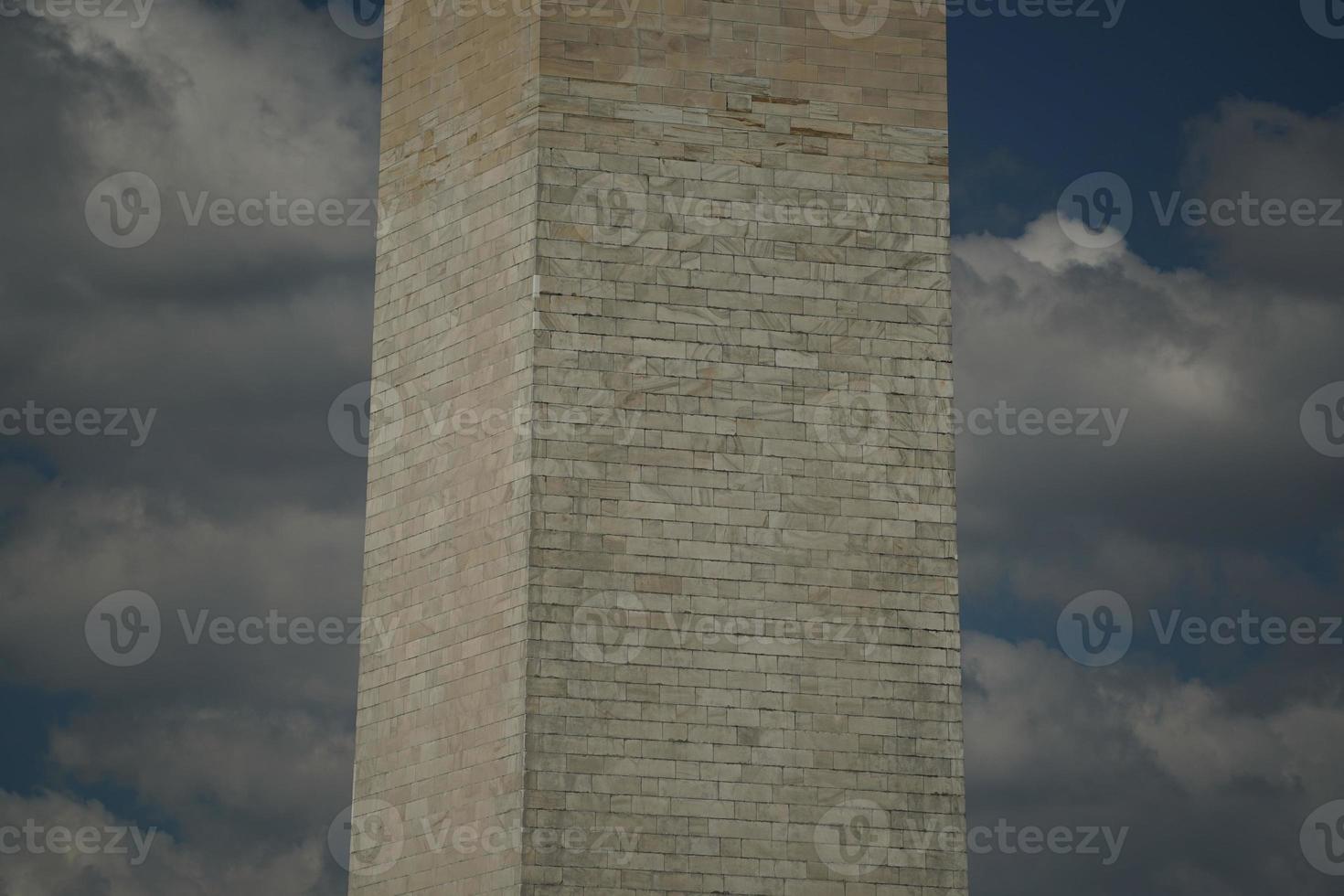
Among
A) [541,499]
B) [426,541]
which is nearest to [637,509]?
[541,499]

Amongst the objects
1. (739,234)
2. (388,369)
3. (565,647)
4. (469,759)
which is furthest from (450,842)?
(739,234)

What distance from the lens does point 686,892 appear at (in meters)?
24.9

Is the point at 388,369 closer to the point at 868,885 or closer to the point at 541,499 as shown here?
the point at 541,499

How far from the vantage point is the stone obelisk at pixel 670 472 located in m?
25.2

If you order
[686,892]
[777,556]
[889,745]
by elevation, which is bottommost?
[686,892]

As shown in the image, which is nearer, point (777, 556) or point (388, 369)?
point (777, 556)

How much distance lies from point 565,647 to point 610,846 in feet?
7.38

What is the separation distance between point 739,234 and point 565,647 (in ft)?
17.8

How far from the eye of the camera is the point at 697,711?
83.1ft

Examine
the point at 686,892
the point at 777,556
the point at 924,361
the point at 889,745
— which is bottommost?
the point at 686,892

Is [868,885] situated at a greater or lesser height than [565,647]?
lesser

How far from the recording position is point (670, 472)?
25828 millimetres

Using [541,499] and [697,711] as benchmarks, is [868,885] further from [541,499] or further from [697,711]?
[541,499]

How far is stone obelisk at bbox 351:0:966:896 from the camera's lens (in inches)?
990
